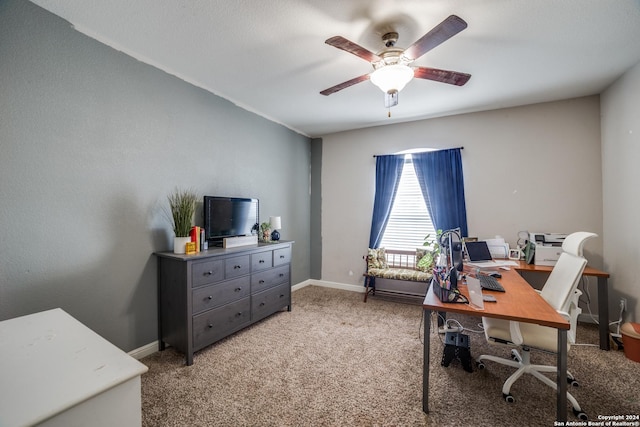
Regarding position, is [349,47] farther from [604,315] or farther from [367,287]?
[604,315]

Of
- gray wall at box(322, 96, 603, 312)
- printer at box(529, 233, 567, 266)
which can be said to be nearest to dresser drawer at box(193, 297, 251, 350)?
gray wall at box(322, 96, 603, 312)

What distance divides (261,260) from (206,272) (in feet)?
2.46

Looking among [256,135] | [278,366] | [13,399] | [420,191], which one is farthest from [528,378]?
[256,135]

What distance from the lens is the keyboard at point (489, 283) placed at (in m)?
1.98

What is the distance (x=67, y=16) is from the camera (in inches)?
74.9

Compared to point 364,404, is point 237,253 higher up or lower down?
higher up

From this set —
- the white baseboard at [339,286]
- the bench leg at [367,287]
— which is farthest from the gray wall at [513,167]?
the bench leg at [367,287]

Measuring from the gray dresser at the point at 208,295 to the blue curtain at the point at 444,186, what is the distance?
254 centimetres

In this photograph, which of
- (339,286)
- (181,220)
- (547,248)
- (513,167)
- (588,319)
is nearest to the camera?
(181,220)

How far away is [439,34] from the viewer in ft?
5.25

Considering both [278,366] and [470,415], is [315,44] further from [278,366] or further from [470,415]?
[470,415]

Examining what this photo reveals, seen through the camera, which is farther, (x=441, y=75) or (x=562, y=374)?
(x=441, y=75)

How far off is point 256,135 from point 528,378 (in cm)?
386

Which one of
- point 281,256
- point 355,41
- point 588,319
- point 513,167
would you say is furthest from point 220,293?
point 588,319
